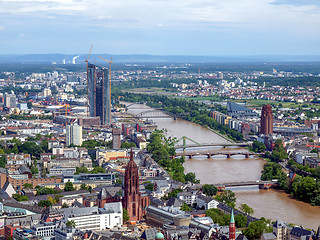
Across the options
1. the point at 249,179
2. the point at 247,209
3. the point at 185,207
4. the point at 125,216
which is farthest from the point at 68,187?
the point at 249,179

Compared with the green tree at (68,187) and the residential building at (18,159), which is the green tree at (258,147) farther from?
the green tree at (68,187)

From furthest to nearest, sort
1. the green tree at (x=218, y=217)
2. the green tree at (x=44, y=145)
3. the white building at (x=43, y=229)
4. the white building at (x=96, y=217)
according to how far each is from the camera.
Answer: the green tree at (x=44, y=145) → the green tree at (x=218, y=217) → the white building at (x=96, y=217) → the white building at (x=43, y=229)

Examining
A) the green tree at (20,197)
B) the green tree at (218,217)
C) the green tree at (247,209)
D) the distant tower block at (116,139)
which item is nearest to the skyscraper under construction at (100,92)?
the distant tower block at (116,139)

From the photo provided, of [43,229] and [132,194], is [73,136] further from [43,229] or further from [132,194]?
[43,229]

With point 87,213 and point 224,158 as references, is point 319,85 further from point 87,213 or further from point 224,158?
point 87,213

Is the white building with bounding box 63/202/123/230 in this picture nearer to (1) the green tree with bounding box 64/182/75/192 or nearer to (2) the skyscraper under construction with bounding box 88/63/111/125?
(1) the green tree with bounding box 64/182/75/192
